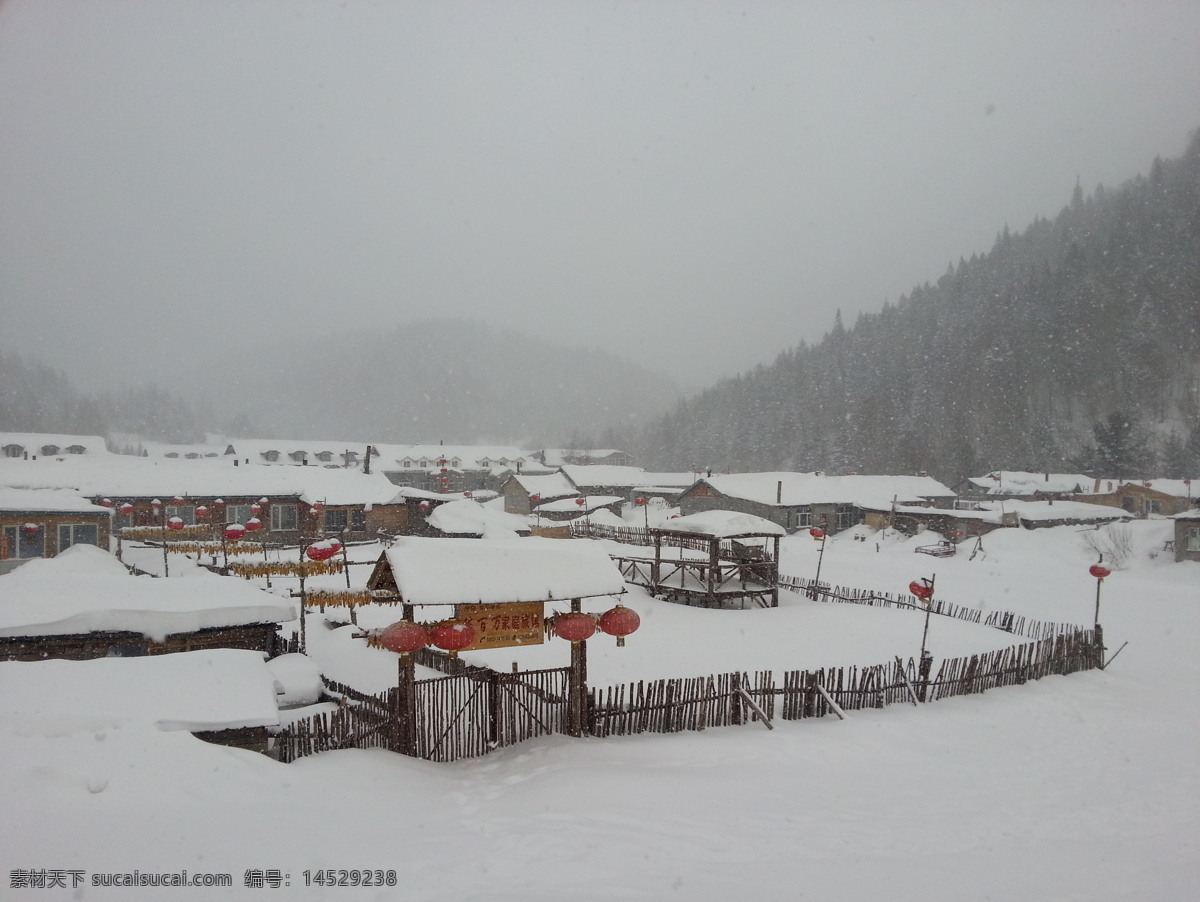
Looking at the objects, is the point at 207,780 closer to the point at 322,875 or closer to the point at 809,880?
the point at 322,875

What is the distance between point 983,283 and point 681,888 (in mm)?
131786

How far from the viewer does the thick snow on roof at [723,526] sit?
28453 mm

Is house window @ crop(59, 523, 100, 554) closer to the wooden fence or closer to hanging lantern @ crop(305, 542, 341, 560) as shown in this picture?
hanging lantern @ crop(305, 542, 341, 560)

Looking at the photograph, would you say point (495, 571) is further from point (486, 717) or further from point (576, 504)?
point (576, 504)

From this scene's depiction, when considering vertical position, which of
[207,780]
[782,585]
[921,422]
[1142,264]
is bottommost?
[782,585]

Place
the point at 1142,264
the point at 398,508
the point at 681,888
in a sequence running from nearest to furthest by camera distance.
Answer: the point at 681,888 → the point at 398,508 → the point at 1142,264

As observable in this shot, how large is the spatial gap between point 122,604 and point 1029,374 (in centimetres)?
11314

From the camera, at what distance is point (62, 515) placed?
1095 inches

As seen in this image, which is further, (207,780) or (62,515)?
(62,515)

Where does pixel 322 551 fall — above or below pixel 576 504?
above

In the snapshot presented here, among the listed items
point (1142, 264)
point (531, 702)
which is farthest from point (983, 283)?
point (531, 702)

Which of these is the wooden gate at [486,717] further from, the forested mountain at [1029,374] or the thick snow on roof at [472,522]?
the forested mountain at [1029,374]

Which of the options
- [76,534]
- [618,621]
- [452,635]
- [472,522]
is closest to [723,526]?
[472,522]

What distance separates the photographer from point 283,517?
43.3 meters
